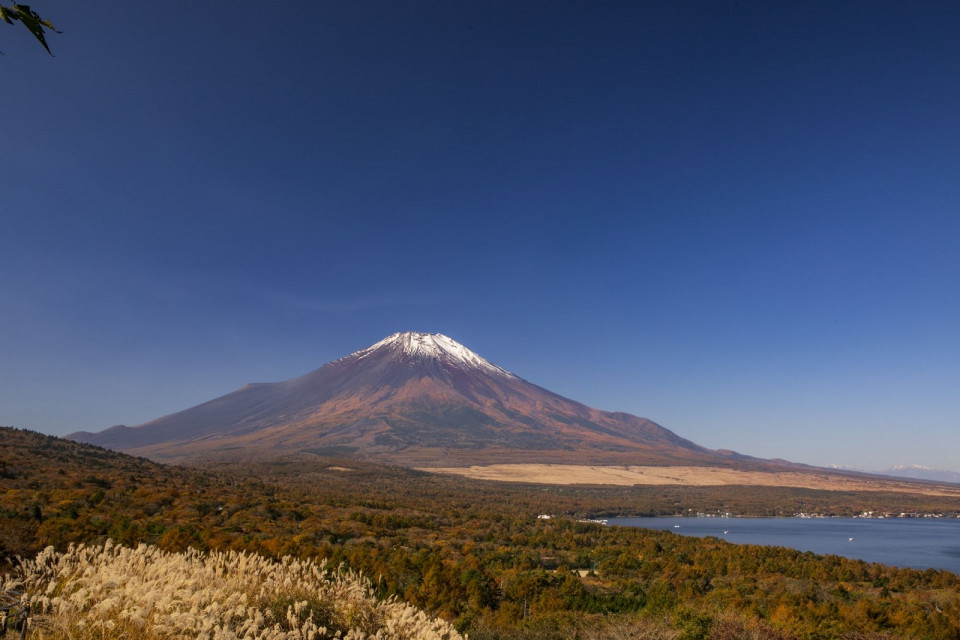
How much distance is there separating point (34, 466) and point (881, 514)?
131 metres

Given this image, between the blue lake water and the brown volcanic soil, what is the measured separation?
145ft

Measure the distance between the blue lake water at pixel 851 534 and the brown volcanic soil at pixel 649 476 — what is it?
145 ft

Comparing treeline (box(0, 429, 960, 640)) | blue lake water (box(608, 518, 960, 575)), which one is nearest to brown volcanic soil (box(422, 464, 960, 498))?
blue lake water (box(608, 518, 960, 575))

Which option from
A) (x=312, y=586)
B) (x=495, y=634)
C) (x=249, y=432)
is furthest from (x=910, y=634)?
(x=249, y=432)

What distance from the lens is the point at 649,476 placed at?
148 m

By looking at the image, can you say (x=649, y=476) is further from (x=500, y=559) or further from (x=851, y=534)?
(x=500, y=559)

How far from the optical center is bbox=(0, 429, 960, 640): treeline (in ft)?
44.6

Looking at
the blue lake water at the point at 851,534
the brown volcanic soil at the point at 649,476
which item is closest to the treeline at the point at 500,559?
the blue lake water at the point at 851,534

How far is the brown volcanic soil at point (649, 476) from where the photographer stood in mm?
130250

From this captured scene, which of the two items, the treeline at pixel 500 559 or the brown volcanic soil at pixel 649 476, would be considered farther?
the brown volcanic soil at pixel 649 476

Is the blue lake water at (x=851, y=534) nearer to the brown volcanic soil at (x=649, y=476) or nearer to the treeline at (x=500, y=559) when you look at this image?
the treeline at (x=500, y=559)

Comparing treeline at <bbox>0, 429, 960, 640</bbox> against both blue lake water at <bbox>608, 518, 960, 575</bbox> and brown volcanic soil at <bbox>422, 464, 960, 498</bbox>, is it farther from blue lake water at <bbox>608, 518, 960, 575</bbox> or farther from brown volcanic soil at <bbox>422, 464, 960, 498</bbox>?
brown volcanic soil at <bbox>422, 464, 960, 498</bbox>

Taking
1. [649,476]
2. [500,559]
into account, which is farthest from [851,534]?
[649,476]

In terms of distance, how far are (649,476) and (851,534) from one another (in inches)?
Result: 2994
